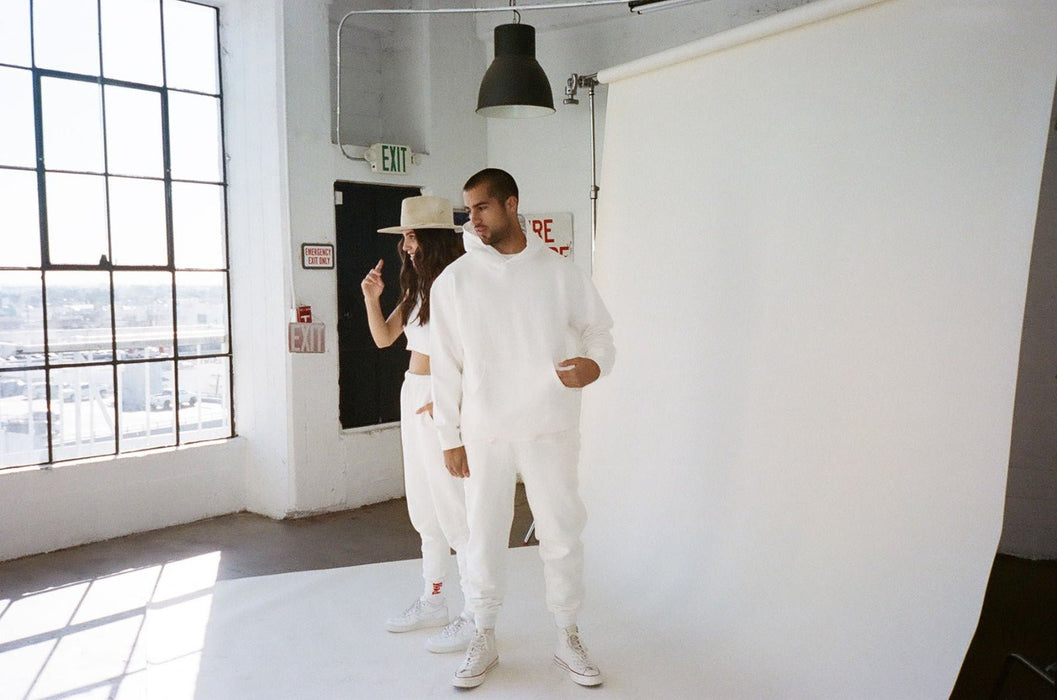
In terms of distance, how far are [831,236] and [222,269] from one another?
3427 mm

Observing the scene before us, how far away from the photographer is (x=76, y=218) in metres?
4.30

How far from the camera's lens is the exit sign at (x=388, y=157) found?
496cm

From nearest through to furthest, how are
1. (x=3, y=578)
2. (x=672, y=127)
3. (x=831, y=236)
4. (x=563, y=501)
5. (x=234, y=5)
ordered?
(x=563, y=501), (x=831, y=236), (x=672, y=127), (x=3, y=578), (x=234, y=5)

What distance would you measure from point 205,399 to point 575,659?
119 inches

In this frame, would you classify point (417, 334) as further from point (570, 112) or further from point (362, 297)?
point (570, 112)

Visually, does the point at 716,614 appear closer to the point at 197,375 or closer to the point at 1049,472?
the point at 1049,472

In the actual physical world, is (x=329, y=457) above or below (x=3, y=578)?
above

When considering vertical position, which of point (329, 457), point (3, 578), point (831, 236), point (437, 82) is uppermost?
point (437, 82)

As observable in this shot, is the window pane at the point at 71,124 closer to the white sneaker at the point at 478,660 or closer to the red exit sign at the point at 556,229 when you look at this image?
the red exit sign at the point at 556,229

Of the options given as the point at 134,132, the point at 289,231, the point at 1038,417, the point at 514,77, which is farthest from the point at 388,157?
the point at 1038,417

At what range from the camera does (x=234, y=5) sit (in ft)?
15.6

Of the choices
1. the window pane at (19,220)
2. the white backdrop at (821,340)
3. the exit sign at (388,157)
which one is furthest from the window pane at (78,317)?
the white backdrop at (821,340)

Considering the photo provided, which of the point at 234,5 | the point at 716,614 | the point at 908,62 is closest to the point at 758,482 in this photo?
the point at 716,614

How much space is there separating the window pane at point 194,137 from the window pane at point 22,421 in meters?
1.32
